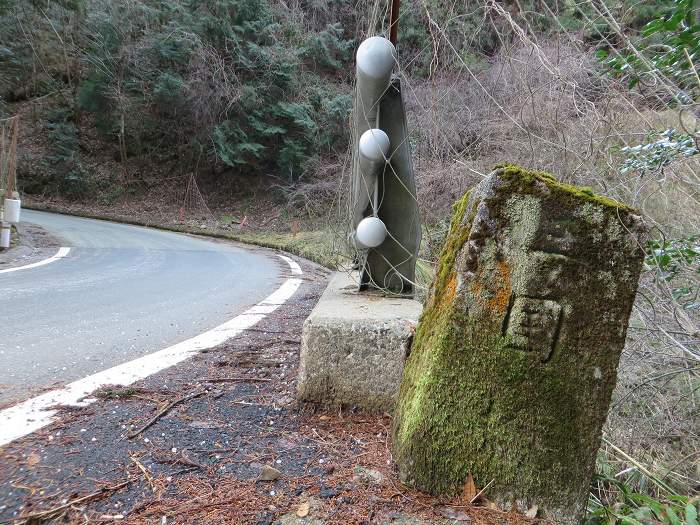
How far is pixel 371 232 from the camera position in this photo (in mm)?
2730

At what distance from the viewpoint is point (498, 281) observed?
4.57 ft

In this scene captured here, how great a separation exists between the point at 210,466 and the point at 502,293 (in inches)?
43.0

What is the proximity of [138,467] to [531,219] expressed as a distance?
4.74 feet

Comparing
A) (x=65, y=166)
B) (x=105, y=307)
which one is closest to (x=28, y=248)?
(x=105, y=307)

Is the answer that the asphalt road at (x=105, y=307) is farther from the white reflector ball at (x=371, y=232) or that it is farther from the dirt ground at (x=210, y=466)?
the white reflector ball at (x=371, y=232)

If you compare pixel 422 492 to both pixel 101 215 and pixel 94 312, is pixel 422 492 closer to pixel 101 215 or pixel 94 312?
pixel 94 312

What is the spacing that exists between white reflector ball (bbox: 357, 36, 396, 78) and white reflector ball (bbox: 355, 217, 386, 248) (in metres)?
0.82

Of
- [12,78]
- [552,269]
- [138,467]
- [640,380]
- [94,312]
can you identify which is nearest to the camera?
[552,269]

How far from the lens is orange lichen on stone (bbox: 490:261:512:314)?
4.55 feet

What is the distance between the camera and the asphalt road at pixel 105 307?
9.74ft

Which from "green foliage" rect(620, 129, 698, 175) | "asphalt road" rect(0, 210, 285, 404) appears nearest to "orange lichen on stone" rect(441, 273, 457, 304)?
"green foliage" rect(620, 129, 698, 175)

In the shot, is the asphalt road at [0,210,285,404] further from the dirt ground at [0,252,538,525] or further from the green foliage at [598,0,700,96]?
the green foliage at [598,0,700,96]

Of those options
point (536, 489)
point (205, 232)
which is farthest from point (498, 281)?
point (205, 232)

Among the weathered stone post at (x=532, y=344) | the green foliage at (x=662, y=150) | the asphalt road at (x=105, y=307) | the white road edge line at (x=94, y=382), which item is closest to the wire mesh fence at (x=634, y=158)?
the green foliage at (x=662, y=150)
